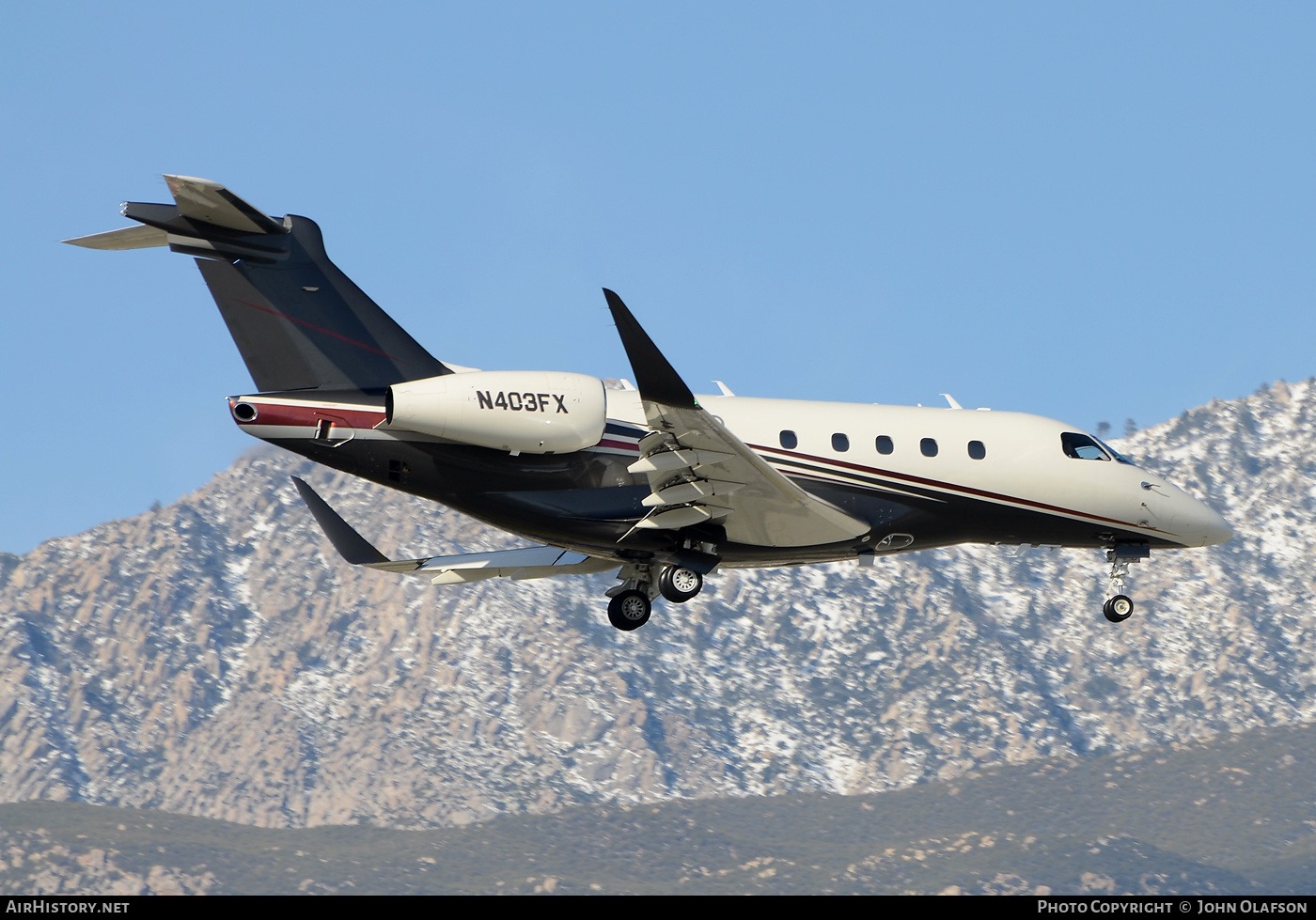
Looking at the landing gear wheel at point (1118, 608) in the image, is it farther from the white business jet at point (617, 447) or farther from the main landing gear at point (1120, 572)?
the white business jet at point (617, 447)

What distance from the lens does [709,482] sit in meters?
27.3

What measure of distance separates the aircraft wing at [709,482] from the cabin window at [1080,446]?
4.65 meters

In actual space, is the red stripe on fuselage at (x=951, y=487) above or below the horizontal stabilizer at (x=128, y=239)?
below

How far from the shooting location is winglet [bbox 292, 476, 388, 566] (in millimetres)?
30812

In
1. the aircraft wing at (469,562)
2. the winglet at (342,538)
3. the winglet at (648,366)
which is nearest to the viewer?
the winglet at (648,366)

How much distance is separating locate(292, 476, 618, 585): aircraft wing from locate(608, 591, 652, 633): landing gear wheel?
94 centimetres

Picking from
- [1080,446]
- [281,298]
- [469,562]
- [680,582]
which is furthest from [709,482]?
[1080,446]

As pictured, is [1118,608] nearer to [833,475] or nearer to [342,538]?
[833,475]

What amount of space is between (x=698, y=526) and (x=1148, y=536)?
28.8 feet

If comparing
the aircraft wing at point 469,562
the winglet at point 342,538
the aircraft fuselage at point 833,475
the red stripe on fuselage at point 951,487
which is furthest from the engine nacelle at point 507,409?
the winglet at point 342,538

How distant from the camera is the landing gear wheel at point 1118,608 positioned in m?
31.5

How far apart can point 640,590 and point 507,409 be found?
552 centimetres

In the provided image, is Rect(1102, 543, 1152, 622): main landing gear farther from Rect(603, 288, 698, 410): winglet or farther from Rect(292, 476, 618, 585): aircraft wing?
Rect(603, 288, 698, 410): winglet
